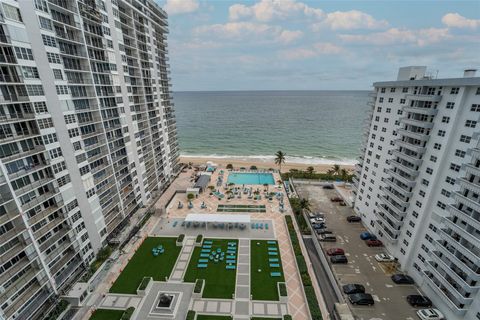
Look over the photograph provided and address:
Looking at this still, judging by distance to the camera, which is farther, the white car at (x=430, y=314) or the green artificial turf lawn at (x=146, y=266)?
the green artificial turf lawn at (x=146, y=266)

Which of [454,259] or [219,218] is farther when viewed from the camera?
[219,218]

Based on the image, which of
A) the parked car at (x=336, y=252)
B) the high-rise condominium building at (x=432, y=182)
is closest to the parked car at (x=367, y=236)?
the high-rise condominium building at (x=432, y=182)

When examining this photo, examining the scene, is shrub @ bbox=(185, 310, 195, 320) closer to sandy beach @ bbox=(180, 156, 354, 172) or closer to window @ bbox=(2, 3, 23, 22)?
window @ bbox=(2, 3, 23, 22)

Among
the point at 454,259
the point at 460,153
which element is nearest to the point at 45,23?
the point at 460,153

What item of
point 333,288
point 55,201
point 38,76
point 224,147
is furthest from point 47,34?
point 224,147

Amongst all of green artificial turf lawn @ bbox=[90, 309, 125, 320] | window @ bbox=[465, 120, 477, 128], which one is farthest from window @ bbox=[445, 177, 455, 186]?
green artificial turf lawn @ bbox=[90, 309, 125, 320]

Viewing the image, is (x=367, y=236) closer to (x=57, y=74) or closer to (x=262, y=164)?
(x=262, y=164)

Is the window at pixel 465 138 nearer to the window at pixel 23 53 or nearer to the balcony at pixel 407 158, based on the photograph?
the balcony at pixel 407 158
